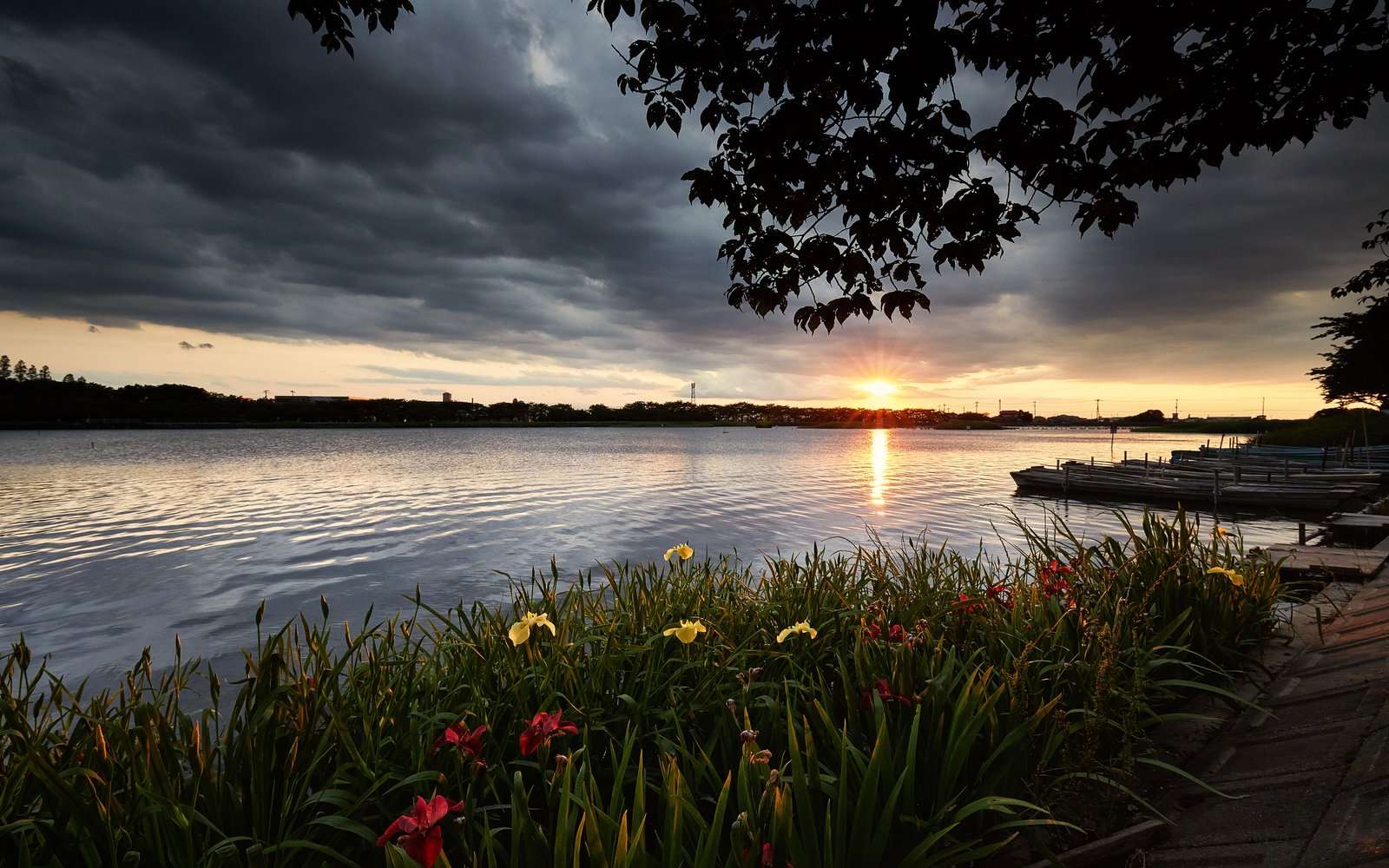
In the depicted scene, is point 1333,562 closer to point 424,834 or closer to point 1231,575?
point 1231,575

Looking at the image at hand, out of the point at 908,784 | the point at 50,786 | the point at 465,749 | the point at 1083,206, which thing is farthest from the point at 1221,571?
the point at 50,786

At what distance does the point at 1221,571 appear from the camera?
190 inches

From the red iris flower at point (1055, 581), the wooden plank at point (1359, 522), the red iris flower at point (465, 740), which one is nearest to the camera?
the red iris flower at point (465, 740)

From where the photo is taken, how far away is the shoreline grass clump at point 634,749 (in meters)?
2.16

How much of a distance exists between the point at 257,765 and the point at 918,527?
2124 cm

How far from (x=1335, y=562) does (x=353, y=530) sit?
2377cm

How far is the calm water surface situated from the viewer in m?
11.4

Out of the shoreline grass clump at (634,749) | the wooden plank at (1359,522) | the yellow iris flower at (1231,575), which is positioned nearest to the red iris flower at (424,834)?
the shoreline grass clump at (634,749)

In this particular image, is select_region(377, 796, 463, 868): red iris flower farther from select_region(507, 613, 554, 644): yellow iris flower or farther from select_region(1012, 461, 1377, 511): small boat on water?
select_region(1012, 461, 1377, 511): small boat on water

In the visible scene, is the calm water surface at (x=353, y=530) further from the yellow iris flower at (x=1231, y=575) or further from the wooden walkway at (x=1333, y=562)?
the wooden walkway at (x=1333, y=562)

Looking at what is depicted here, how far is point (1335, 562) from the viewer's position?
26.1ft

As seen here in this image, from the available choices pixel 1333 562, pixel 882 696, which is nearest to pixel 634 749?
pixel 882 696

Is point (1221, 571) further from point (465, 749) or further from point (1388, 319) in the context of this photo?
point (1388, 319)

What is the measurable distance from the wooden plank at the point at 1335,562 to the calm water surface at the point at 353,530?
4.03m
